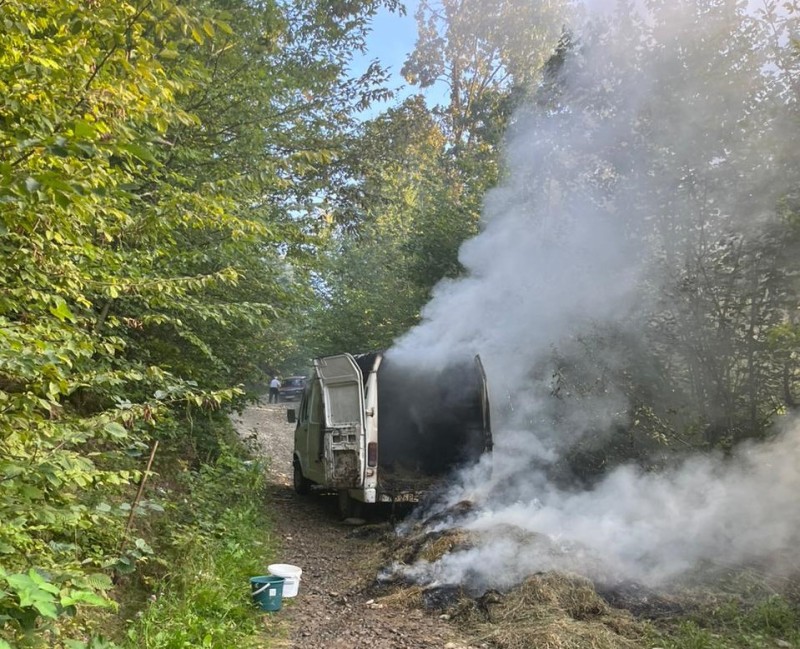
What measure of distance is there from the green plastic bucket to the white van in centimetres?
220

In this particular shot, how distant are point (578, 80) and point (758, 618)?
7435 mm

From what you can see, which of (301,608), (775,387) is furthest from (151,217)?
(775,387)

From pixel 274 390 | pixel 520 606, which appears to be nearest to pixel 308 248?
pixel 520 606

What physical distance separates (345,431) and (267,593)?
250cm

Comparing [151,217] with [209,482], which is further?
[209,482]

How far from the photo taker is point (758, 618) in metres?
4.35

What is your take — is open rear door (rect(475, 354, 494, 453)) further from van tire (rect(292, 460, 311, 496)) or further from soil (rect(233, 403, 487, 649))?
van tire (rect(292, 460, 311, 496))

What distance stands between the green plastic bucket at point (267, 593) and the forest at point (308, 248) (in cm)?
75

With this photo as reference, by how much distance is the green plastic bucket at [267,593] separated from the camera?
15.4 feet

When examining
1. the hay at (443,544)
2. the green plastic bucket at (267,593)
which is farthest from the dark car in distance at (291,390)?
the green plastic bucket at (267,593)

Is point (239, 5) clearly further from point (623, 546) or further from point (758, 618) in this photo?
point (758, 618)

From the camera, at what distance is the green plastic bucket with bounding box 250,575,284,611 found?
4.69 metres

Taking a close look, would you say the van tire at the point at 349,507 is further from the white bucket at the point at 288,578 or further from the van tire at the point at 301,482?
the white bucket at the point at 288,578

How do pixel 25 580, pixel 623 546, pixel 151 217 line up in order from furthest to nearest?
pixel 623 546, pixel 151 217, pixel 25 580
